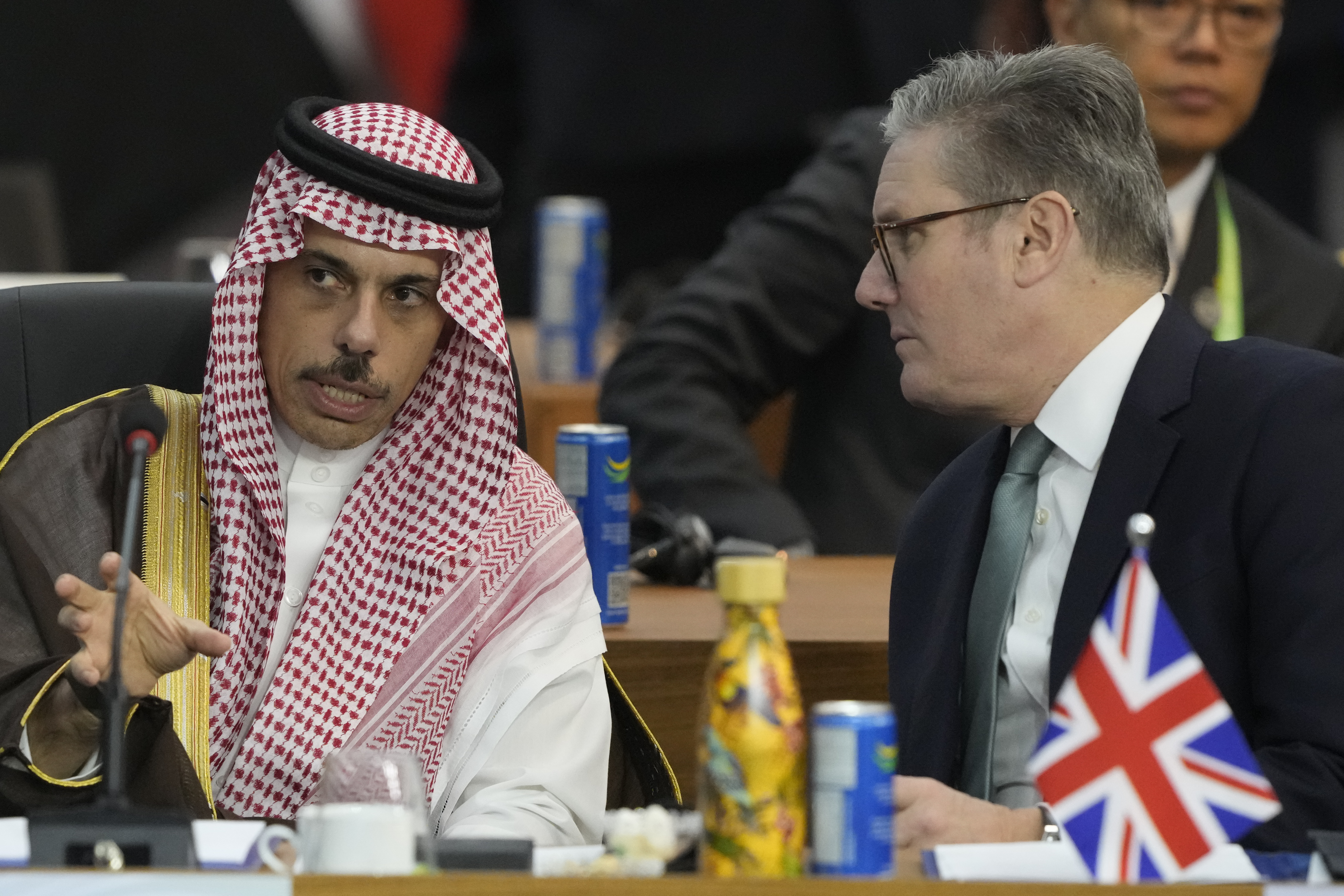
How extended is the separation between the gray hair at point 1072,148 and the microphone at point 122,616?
1009mm

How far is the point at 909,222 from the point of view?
241cm

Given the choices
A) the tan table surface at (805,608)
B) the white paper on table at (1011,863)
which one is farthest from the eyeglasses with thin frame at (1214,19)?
the white paper on table at (1011,863)

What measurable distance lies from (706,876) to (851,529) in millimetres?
2325

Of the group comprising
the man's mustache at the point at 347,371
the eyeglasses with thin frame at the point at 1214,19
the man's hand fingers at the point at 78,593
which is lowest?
the man's hand fingers at the point at 78,593

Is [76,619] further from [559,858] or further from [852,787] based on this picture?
[852,787]

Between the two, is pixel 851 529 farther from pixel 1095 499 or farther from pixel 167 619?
pixel 167 619

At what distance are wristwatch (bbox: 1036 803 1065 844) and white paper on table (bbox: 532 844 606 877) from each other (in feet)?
1.38

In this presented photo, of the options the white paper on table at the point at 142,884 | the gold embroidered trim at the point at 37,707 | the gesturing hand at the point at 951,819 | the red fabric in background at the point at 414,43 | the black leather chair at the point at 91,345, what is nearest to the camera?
the white paper on table at the point at 142,884

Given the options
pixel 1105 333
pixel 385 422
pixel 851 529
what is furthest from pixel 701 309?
pixel 1105 333

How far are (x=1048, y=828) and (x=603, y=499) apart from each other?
111 centimetres

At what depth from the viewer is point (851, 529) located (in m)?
3.93

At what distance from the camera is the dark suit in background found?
381cm

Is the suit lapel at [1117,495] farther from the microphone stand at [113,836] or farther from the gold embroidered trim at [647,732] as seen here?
the microphone stand at [113,836]

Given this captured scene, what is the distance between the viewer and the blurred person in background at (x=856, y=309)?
3.76 m
